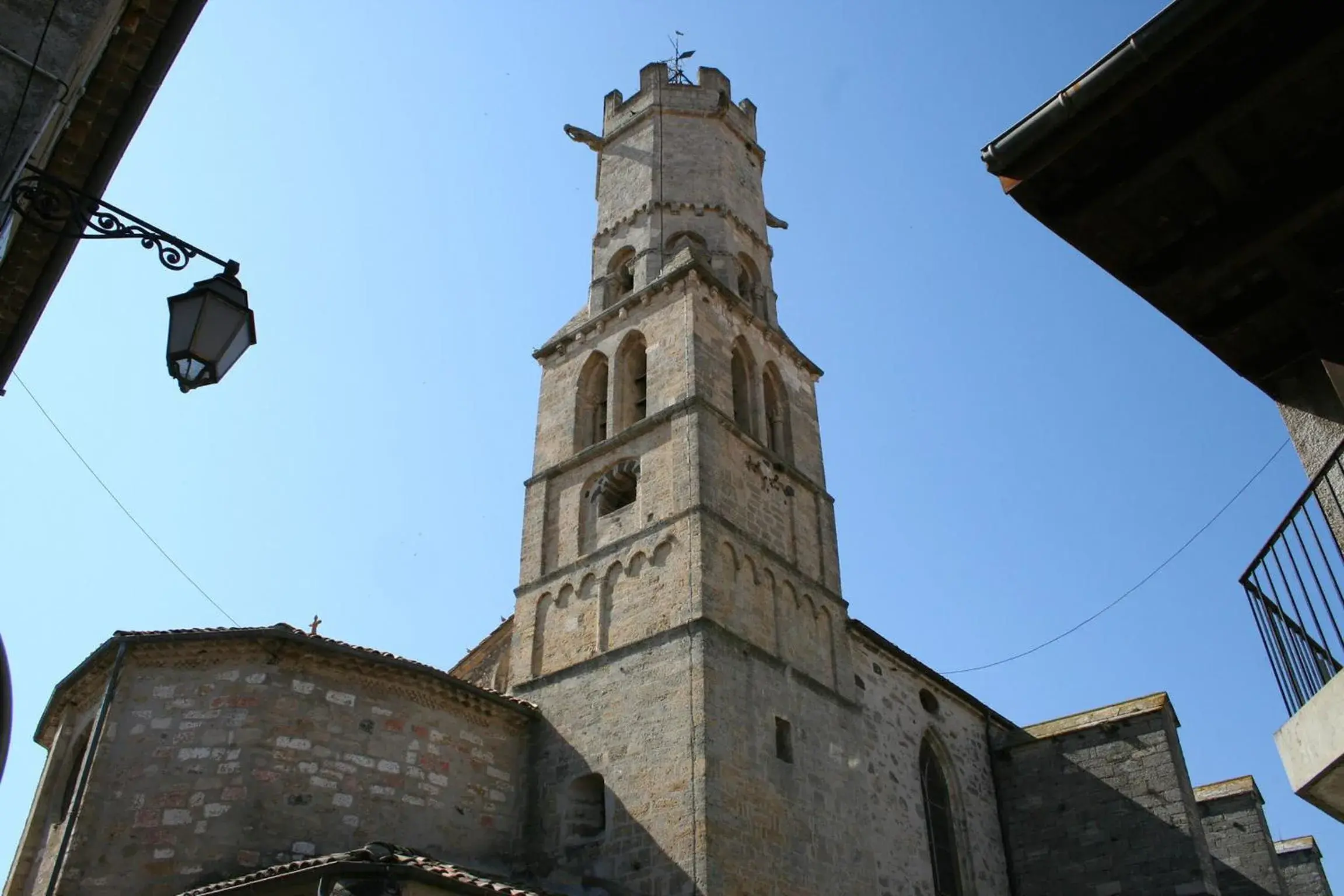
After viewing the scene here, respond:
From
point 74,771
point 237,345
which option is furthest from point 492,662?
point 237,345

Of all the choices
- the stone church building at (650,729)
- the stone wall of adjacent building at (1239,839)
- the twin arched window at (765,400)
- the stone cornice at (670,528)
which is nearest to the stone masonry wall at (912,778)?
the stone church building at (650,729)

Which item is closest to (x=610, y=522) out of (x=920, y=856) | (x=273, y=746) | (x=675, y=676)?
(x=675, y=676)

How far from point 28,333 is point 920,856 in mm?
14033

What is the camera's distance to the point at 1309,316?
5.65 m

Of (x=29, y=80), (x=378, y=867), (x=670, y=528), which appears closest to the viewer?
(x=29, y=80)

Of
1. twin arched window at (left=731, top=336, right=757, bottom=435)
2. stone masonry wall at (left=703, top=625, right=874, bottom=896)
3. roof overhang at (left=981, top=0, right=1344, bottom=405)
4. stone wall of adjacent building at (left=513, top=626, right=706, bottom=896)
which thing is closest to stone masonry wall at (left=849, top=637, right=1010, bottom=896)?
stone masonry wall at (left=703, top=625, right=874, bottom=896)

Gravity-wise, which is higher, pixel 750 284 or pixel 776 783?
pixel 750 284

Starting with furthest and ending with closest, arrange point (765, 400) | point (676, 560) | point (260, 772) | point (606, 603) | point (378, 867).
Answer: point (765, 400) < point (606, 603) < point (676, 560) < point (260, 772) < point (378, 867)

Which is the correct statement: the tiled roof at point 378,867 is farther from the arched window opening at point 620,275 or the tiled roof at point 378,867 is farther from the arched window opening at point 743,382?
the arched window opening at point 620,275

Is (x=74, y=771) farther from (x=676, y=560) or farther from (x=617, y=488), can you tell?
(x=617, y=488)

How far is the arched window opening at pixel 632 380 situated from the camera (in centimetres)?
1798

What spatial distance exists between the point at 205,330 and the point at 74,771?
34.8ft

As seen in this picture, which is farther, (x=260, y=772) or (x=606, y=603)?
(x=606, y=603)

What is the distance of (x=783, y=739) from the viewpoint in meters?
14.4
